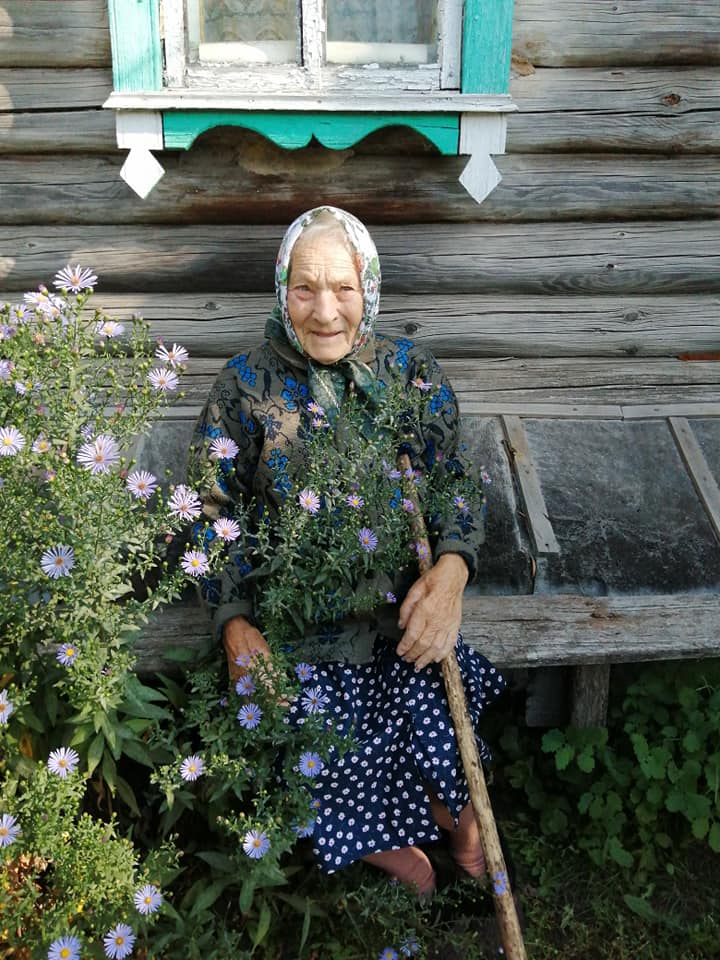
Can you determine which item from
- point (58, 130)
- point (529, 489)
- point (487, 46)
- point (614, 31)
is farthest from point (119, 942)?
point (614, 31)

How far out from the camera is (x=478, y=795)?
2156mm

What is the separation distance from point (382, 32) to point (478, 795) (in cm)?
217

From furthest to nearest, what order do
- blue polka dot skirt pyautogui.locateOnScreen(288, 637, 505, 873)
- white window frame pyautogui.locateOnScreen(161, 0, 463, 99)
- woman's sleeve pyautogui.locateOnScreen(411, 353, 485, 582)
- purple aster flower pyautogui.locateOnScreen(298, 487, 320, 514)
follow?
1. white window frame pyautogui.locateOnScreen(161, 0, 463, 99)
2. woman's sleeve pyautogui.locateOnScreen(411, 353, 485, 582)
3. blue polka dot skirt pyautogui.locateOnScreen(288, 637, 505, 873)
4. purple aster flower pyautogui.locateOnScreen(298, 487, 320, 514)

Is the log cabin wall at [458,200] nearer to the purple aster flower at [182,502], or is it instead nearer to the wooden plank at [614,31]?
the wooden plank at [614,31]

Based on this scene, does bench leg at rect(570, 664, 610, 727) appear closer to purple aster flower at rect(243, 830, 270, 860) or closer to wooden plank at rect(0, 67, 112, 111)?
purple aster flower at rect(243, 830, 270, 860)

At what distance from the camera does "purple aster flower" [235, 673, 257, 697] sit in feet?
6.50

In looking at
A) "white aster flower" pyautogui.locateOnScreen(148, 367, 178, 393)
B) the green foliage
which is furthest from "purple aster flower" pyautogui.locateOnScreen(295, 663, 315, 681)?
the green foliage

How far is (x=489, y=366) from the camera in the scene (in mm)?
3203

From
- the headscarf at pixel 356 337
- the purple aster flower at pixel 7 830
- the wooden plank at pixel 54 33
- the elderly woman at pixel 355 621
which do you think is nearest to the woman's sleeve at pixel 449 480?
the elderly woman at pixel 355 621

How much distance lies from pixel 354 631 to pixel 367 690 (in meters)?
0.16

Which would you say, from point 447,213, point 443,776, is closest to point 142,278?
point 447,213

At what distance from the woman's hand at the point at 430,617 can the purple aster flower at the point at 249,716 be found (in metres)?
0.39

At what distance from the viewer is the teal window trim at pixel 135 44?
8.53ft

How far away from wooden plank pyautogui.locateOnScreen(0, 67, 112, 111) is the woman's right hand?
5.36ft
